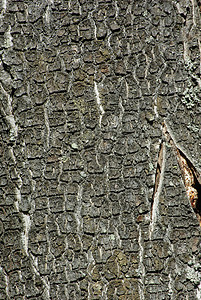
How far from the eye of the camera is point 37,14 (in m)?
1.43

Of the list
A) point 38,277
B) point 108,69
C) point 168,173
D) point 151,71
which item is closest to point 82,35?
point 108,69

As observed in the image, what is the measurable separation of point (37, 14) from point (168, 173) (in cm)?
74

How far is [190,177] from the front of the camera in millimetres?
1434

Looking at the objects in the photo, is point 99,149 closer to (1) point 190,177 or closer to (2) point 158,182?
(2) point 158,182

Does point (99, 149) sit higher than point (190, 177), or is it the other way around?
point (99, 149)

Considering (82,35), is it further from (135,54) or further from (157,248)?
(157,248)

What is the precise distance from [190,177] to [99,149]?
35cm

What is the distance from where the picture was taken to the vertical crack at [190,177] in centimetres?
142

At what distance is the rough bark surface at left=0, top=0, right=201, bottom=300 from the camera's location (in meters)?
1.38

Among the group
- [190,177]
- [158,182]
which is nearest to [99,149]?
[158,182]

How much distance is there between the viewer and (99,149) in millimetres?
1400

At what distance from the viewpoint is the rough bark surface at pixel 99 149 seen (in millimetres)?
1382

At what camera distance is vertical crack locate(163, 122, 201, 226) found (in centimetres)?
142

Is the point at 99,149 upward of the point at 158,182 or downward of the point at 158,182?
upward
